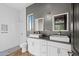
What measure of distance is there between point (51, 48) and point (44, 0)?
2.85 ft

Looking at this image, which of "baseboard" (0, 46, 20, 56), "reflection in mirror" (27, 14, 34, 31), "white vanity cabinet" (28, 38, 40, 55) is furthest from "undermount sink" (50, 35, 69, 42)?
"baseboard" (0, 46, 20, 56)

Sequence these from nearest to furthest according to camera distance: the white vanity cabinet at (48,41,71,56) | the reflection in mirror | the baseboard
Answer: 1. the baseboard
2. the white vanity cabinet at (48,41,71,56)
3. the reflection in mirror

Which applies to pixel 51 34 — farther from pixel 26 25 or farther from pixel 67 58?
pixel 67 58

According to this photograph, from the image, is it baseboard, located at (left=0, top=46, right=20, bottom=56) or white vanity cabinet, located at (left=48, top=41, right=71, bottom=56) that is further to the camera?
white vanity cabinet, located at (left=48, top=41, right=71, bottom=56)

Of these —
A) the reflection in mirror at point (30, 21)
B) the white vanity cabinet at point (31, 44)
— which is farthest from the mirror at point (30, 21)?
the white vanity cabinet at point (31, 44)

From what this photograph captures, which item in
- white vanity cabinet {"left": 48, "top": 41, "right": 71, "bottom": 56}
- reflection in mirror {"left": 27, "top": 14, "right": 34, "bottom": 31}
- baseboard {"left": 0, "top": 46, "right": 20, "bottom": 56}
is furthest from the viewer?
reflection in mirror {"left": 27, "top": 14, "right": 34, "bottom": 31}

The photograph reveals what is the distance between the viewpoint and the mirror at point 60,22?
4.49 ft

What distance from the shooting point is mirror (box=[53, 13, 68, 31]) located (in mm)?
1369

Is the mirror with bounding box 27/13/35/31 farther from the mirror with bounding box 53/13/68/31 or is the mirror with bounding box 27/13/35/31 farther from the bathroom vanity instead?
the mirror with bounding box 53/13/68/31

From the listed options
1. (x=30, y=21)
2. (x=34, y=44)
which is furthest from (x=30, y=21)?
(x=34, y=44)

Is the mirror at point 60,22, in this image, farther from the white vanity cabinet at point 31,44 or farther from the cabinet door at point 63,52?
the white vanity cabinet at point 31,44

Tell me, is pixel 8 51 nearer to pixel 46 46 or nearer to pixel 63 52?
pixel 46 46

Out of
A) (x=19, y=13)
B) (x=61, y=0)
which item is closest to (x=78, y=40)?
(x=61, y=0)

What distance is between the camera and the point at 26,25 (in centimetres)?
145
